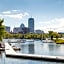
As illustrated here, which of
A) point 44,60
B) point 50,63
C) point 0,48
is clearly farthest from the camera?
point 0,48

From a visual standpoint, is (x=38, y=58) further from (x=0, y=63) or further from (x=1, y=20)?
(x=1, y=20)

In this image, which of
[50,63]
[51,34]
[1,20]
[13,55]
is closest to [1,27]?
[1,20]

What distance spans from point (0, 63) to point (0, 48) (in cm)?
1364

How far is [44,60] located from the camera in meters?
24.8

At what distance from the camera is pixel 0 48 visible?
36.8 m

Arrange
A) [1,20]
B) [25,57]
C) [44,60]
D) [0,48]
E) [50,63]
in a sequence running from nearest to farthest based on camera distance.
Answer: [50,63], [44,60], [25,57], [0,48], [1,20]

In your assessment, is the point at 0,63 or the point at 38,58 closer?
the point at 0,63

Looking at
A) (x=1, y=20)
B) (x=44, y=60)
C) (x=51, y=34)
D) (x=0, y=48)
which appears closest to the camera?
(x=44, y=60)

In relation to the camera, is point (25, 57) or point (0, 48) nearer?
point (25, 57)

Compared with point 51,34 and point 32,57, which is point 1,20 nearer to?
point 32,57

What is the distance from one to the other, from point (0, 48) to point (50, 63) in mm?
15419

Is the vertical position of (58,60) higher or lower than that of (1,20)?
lower

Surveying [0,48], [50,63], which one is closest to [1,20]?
[0,48]

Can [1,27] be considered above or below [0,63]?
above
